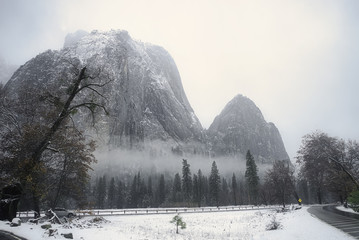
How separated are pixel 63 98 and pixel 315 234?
18.4 m

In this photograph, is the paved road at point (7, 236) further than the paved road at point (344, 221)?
No

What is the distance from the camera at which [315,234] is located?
15477 mm

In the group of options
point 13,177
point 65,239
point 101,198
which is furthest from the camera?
point 101,198

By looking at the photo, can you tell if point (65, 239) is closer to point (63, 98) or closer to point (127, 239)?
point (127, 239)

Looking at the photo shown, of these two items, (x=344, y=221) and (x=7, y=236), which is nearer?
(x=7, y=236)

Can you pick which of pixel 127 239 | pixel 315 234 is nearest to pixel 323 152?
pixel 315 234

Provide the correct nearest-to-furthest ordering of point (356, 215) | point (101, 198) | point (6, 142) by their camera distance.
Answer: point (6, 142) < point (356, 215) < point (101, 198)

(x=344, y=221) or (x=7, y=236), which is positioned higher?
(x=7, y=236)

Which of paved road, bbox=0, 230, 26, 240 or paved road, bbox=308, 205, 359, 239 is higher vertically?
paved road, bbox=0, 230, 26, 240

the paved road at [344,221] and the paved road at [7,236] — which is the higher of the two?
the paved road at [7,236]

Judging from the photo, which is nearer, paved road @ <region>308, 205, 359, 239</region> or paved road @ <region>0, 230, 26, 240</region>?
paved road @ <region>0, 230, 26, 240</region>

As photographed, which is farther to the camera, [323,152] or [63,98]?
[323,152]

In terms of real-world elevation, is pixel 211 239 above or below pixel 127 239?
below

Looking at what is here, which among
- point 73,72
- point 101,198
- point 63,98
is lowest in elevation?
point 101,198
